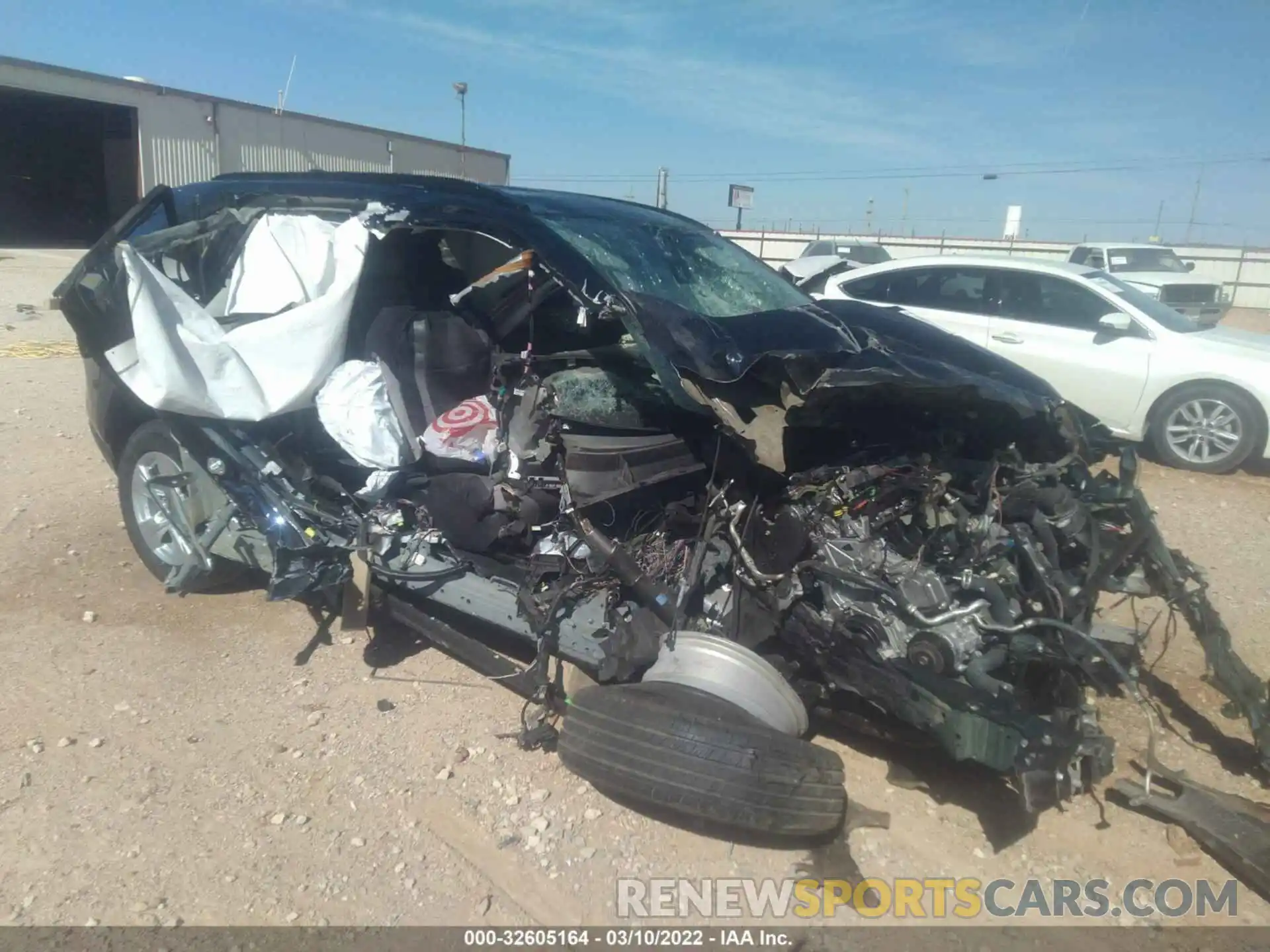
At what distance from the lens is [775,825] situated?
2.51 meters

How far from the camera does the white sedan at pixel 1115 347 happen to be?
7031mm

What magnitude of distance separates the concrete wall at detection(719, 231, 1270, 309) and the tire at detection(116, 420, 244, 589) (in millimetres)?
23752

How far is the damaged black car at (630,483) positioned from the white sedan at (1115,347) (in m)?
3.98

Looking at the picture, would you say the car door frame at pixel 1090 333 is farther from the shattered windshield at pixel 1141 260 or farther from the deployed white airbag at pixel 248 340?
the shattered windshield at pixel 1141 260

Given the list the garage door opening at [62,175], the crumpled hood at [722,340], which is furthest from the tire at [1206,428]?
the garage door opening at [62,175]

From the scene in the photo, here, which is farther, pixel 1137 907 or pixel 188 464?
pixel 188 464

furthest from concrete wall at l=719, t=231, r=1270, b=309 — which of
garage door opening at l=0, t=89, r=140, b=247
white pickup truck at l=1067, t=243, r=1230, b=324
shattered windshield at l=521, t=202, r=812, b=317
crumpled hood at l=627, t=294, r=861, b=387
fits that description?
crumpled hood at l=627, t=294, r=861, b=387

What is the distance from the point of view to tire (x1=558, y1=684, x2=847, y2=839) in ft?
8.14

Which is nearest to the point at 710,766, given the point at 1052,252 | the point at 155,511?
the point at 155,511

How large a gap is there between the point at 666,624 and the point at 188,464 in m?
2.31

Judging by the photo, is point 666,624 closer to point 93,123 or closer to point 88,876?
point 88,876

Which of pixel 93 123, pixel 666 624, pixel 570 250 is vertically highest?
pixel 93 123

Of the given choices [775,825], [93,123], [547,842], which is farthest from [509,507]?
[93,123]

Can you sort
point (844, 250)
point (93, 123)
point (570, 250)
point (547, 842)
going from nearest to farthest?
point (547, 842) → point (570, 250) → point (844, 250) → point (93, 123)
